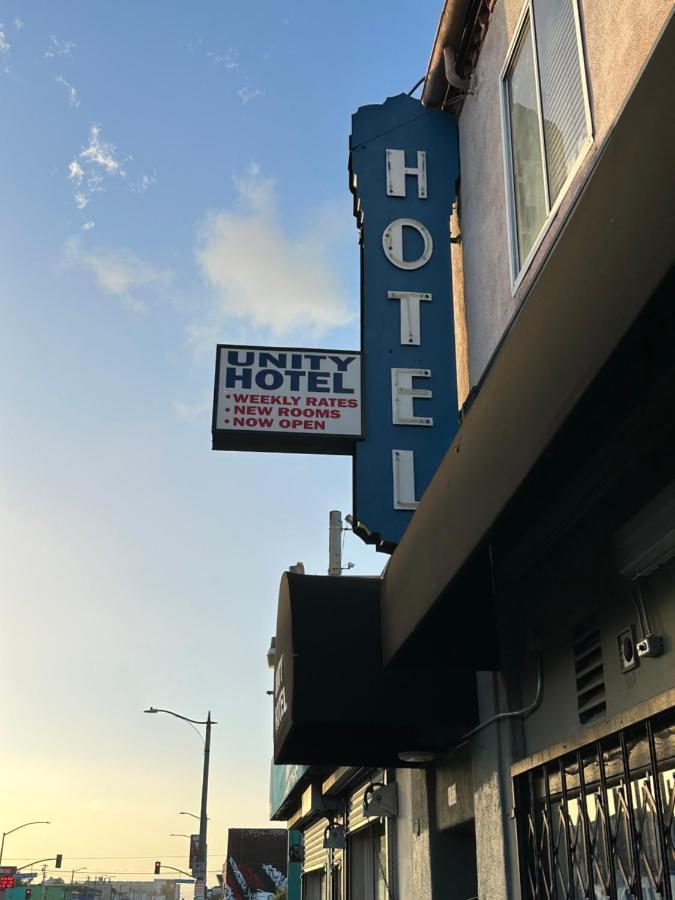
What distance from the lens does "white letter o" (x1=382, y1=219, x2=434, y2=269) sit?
31.8ft

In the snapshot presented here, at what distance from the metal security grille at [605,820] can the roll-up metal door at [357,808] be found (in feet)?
19.4

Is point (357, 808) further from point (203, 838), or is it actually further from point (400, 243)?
point (203, 838)

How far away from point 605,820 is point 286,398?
18.3ft

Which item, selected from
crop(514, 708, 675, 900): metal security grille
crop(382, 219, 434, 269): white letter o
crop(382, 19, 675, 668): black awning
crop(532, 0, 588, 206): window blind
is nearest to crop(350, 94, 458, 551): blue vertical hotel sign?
crop(382, 219, 434, 269): white letter o

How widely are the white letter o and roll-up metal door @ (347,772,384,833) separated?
619cm

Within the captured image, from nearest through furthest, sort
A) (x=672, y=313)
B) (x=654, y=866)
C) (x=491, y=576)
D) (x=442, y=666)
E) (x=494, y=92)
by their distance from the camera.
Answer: (x=672, y=313)
(x=654, y=866)
(x=491, y=576)
(x=442, y=666)
(x=494, y=92)

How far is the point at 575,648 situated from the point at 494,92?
555cm

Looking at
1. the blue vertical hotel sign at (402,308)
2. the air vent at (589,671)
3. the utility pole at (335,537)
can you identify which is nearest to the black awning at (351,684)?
the blue vertical hotel sign at (402,308)

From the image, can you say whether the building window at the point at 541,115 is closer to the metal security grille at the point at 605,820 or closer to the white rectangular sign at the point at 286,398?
the white rectangular sign at the point at 286,398

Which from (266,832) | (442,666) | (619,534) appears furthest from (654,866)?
(266,832)

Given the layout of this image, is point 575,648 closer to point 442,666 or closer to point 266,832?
point 442,666

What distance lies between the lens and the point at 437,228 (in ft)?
32.2

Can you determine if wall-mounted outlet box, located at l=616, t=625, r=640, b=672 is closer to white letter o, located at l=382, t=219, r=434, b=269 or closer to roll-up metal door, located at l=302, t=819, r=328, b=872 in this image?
white letter o, located at l=382, t=219, r=434, b=269

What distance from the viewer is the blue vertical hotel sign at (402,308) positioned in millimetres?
8992
